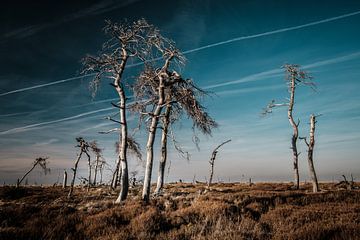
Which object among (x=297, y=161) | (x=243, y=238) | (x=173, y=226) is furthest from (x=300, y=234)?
(x=297, y=161)

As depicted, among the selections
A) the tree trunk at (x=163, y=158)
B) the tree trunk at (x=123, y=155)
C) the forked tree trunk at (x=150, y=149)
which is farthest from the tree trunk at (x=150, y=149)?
the tree trunk at (x=163, y=158)

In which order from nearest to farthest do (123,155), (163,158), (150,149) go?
(123,155), (150,149), (163,158)

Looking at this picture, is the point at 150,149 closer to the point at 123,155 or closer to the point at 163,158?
the point at 123,155

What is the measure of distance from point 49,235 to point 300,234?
6107 mm

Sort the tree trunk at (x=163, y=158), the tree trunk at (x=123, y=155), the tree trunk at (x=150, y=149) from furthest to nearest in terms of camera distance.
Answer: the tree trunk at (x=163, y=158), the tree trunk at (x=150, y=149), the tree trunk at (x=123, y=155)

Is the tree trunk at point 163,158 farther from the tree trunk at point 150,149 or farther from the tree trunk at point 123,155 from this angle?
the tree trunk at point 123,155

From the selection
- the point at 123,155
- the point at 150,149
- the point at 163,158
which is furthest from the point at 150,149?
the point at 163,158

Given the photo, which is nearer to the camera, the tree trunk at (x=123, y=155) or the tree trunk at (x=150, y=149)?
the tree trunk at (x=123, y=155)

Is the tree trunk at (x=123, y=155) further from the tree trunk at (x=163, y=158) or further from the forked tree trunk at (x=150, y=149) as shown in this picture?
the tree trunk at (x=163, y=158)

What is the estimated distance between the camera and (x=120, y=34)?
15.3 meters

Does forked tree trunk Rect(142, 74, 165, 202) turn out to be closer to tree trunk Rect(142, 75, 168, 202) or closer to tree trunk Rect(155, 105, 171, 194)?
tree trunk Rect(142, 75, 168, 202)

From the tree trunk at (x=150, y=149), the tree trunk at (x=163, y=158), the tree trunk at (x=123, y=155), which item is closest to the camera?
the tree trunk at (x=123, y=155)

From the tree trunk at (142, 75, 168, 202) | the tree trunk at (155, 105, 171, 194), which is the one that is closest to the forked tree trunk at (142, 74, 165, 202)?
the tree trunk at (142, 75, 168, 202)

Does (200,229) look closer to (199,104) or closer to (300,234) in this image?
(300,234)
